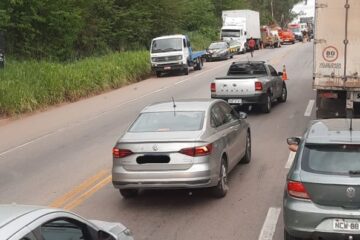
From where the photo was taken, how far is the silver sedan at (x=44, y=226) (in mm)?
3779

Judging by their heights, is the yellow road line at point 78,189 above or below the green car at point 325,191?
below

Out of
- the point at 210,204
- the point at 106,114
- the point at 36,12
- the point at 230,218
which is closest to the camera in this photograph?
the point at 230,218

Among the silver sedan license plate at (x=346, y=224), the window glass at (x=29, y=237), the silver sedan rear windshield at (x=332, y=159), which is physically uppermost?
the window glass at (x=29, y=237)

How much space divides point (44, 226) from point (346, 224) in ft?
11.3

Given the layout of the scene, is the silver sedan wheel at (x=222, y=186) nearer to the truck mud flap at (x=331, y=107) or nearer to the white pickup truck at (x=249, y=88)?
the truck mud flap at (x=331, y=107)

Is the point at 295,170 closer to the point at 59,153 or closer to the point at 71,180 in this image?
the point at 71,180

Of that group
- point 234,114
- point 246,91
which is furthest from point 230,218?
point 246,91

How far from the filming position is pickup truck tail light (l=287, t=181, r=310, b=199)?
21.1 feet

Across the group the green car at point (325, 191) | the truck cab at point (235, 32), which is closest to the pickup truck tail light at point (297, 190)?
the green car at point (325, 191)

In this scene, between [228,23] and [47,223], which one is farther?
[228,23]

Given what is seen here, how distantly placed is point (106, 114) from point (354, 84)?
9383mm

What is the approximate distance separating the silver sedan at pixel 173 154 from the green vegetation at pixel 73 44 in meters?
12.3

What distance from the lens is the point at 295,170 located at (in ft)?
21.7

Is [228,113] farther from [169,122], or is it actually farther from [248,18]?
[248,18]
